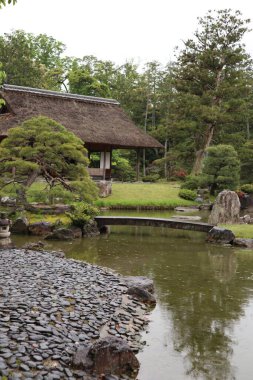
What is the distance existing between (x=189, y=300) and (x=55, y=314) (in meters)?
3.42

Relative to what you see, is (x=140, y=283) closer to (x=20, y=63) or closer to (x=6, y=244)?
(x=6, y=244)

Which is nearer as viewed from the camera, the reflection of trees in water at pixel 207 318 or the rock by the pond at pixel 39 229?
the reflection of trees in water at pixel 207 318

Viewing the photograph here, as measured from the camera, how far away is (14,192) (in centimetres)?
1616

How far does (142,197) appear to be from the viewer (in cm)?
2798

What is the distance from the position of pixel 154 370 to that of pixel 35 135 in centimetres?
1181

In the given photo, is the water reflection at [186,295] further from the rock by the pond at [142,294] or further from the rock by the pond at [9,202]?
the rock by the pond at [9,202]

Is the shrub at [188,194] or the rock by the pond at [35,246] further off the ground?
the shrub at [188,194]

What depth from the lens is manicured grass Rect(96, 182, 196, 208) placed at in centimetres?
2627

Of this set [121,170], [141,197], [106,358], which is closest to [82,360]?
[106,358]

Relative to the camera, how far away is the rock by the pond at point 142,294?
9063 mm

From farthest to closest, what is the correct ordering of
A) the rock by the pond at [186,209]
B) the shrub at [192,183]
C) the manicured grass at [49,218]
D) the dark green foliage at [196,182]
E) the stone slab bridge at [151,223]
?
the shrub at [192,183], the dark green foliage at [196,182], the rock by the pond at [186,209], the stone slab bridge at [151,223], the manicured grass at [49,218]

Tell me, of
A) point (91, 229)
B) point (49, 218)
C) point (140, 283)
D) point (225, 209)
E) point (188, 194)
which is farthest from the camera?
point (188, 194)

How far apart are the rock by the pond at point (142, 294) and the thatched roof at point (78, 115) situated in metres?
19.1

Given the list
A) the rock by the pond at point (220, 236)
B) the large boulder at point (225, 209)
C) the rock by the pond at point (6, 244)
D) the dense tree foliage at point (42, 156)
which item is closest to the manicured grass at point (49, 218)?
the dense tree foliage at point (42, 156)
